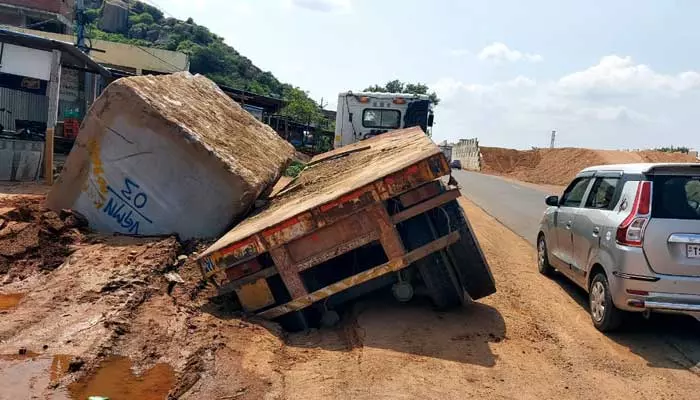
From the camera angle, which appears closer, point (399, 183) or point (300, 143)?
point (399, 183)

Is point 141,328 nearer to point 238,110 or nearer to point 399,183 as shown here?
point 399,183

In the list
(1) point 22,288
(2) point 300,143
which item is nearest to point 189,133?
(1) point 22,288

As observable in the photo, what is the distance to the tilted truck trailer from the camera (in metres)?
5.34

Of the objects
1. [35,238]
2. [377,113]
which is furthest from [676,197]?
[377,113]

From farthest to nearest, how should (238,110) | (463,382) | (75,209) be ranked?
(238,110) < (75,209) < (463,382)

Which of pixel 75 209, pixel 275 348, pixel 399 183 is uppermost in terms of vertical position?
pixel 399 183

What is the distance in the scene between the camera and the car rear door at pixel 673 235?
551cm

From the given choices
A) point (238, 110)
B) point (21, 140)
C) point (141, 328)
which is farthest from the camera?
point (21, 140)

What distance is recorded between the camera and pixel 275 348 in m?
5.08

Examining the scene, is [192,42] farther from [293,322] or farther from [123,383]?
[123,383]

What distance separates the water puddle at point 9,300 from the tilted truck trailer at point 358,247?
169 cm

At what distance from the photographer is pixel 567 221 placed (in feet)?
24.9

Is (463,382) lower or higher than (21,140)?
lower

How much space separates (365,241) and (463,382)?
157cm
